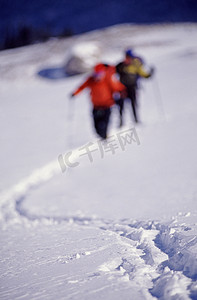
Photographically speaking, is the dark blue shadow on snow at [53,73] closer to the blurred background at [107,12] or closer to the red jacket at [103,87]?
the red jacket at [103,87]

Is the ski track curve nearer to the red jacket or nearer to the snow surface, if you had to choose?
the snow surface

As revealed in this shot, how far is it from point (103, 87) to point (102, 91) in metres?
0.07

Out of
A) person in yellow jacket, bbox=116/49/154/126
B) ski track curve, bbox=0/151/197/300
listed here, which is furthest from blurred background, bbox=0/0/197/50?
ski track curve, bbox=0/151/197/300

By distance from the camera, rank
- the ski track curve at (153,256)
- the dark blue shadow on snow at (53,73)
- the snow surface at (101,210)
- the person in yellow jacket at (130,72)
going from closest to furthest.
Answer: the ski track curve at (153,256) < the snow surface at (101,210) < the person in yellow jacket at (130,72) < the dark blue shadow on snow at (53,73)

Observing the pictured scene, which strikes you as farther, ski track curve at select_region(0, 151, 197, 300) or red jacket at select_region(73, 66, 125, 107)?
red jacket at select_region(73, 66, 125, 107)

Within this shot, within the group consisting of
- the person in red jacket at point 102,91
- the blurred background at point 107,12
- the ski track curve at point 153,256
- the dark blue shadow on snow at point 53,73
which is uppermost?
the blurred background at point 107,12

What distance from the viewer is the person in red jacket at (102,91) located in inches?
184

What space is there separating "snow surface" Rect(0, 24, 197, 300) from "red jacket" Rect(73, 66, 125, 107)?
0.74m

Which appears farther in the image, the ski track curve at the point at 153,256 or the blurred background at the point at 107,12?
the blurred background at the point at 107,12

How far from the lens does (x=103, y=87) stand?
15.5 ft

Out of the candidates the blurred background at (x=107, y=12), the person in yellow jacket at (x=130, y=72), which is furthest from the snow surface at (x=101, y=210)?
the blurred background at (x=107, y=12)

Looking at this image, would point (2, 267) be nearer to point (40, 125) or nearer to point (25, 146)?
point (25, 146)

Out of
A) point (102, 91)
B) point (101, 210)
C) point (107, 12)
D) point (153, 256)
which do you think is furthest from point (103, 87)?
point (107, 12)

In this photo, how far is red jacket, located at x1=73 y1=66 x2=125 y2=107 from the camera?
470cm
